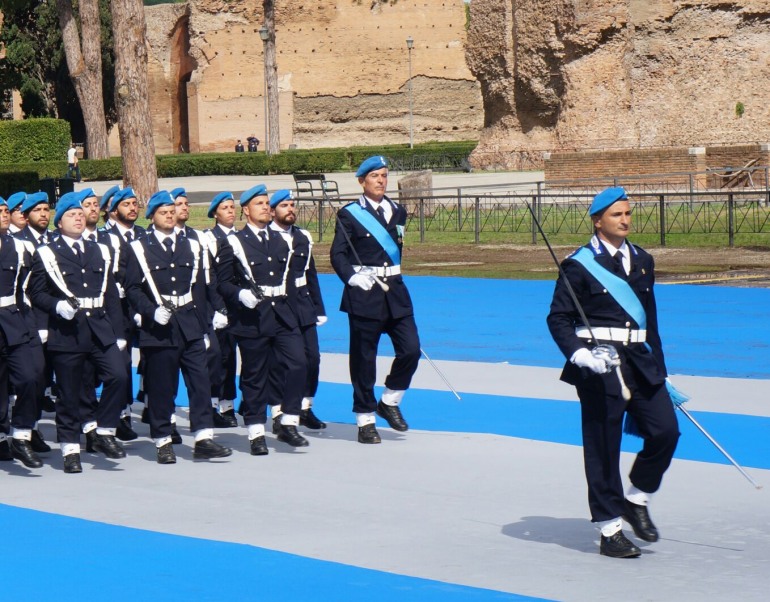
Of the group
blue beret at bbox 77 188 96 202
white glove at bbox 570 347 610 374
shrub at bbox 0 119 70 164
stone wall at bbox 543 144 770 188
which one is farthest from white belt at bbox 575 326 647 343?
shrub at bbox 0 119 70 164

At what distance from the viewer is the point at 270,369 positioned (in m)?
9.01

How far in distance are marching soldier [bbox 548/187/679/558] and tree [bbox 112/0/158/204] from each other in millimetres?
21972

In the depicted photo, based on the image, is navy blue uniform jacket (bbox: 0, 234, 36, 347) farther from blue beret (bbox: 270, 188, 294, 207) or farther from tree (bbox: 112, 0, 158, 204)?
tree (bbox: 112, 0, 158, 204)

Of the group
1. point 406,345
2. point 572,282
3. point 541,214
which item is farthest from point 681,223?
point 572,282

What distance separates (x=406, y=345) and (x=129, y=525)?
2709 mm

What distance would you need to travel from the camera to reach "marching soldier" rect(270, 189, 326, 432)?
8992mm

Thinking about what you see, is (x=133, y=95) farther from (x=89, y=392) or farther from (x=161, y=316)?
(x=161, y=316)

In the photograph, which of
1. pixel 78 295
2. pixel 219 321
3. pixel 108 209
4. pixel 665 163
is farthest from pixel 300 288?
pixel 665 163

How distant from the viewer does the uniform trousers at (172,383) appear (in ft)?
27.6

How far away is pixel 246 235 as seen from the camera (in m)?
8.97

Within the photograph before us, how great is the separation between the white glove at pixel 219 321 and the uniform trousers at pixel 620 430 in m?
3.24

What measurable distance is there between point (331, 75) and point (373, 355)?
61.1 m

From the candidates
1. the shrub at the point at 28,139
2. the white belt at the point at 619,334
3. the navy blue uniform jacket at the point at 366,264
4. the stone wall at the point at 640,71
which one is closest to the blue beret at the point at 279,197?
the navy blue uniform jacket at the point at 366,264

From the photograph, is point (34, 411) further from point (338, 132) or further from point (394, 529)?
point (338, 132)
